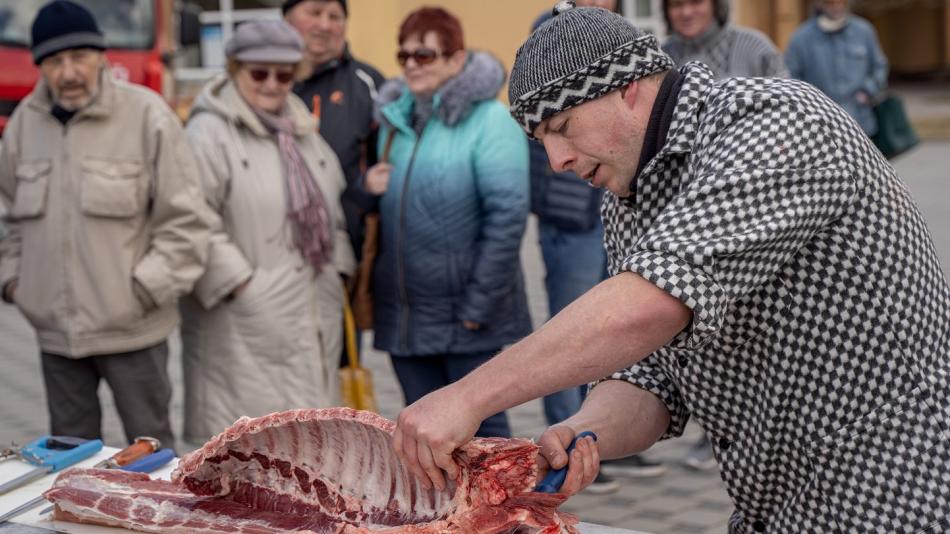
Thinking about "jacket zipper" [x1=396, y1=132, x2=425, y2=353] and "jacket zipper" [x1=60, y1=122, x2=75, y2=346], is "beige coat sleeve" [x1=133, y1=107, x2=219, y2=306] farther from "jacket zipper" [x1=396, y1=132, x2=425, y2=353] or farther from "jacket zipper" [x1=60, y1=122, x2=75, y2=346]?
"jacket zipper" [x1=396, y1=132, x2=425, y2=353]

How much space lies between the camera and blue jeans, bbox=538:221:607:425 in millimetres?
5852

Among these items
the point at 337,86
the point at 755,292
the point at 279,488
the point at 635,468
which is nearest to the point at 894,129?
the point at 635,468

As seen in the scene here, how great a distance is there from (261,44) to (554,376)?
3491mm

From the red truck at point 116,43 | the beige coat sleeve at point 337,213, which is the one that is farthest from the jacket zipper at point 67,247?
the red truck at point 116,43

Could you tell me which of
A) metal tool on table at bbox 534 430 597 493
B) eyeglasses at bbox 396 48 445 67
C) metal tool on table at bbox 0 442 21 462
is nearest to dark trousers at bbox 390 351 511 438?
eyeglasses at bbox 396 48 445 67

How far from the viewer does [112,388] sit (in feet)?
17.0

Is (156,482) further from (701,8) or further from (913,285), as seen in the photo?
(701,8)

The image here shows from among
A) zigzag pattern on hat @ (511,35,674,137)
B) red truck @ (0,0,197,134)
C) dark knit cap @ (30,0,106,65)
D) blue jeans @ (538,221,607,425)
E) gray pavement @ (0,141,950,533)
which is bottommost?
gray pavement @ (0,141,950,533)

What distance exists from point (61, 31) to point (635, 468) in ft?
10.0

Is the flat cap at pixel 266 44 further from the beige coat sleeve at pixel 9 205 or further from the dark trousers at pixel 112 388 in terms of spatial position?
the dark trousers at pixel 112 388

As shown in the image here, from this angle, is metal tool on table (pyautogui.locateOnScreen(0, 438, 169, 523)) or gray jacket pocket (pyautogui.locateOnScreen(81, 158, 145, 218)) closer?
metal tool on table (pyautogui.locateOnScreen(0, 438, 169, 523))

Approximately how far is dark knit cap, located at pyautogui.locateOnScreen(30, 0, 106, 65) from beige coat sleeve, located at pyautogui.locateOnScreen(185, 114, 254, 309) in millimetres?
536

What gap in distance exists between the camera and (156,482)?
118 inches

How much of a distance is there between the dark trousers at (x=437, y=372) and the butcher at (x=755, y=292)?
2.84 m
